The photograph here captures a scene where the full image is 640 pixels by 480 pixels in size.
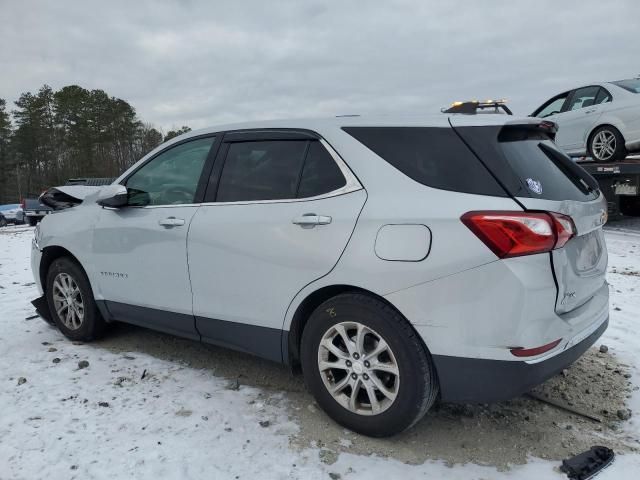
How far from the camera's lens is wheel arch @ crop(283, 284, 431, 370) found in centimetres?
270

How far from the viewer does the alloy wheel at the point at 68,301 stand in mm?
4242

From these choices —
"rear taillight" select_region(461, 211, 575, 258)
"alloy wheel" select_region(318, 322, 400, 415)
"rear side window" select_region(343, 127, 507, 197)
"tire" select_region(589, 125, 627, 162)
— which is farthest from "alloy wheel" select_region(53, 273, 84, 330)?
"tire" select_region(589, 125, 627, 162)

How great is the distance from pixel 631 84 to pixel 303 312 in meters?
9.49

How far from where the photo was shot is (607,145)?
1004cm

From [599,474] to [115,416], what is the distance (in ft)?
8.48

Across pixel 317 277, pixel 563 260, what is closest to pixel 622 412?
pixel 563 260

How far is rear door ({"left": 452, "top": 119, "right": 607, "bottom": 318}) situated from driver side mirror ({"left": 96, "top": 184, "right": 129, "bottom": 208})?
2.46 metres

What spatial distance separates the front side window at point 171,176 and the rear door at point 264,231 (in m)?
0.21

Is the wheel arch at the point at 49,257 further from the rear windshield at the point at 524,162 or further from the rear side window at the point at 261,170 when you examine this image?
the rear windshield at the point at 524,162

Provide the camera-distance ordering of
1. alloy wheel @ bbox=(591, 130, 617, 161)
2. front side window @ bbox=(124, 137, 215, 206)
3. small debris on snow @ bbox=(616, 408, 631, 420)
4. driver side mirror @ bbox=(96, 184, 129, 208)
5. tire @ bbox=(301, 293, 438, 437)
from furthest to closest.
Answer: alloy wheel @ bbox=(591, 130, 617, 161) < driver side mirror @ bbox=(96, 184, 129, 208) < front side window @ bbox=(124, 137, 215, 206) < small debris on snow @ bbox=(616, 408, 631, 420) < tire @ bbox=(301, 293, 438, 437)

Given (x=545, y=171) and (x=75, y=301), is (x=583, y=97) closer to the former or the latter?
(x=545, y=171)

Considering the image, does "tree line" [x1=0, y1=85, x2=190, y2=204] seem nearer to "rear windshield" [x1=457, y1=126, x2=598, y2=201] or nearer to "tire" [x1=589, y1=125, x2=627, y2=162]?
"tire" [x1=589, y1=125, x2=627, y2=162]

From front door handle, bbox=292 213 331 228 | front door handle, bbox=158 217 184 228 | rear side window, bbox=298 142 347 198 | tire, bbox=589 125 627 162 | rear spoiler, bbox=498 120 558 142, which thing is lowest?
front door handle, bbox=158 217 184 228

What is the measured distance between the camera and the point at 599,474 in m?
2.42
